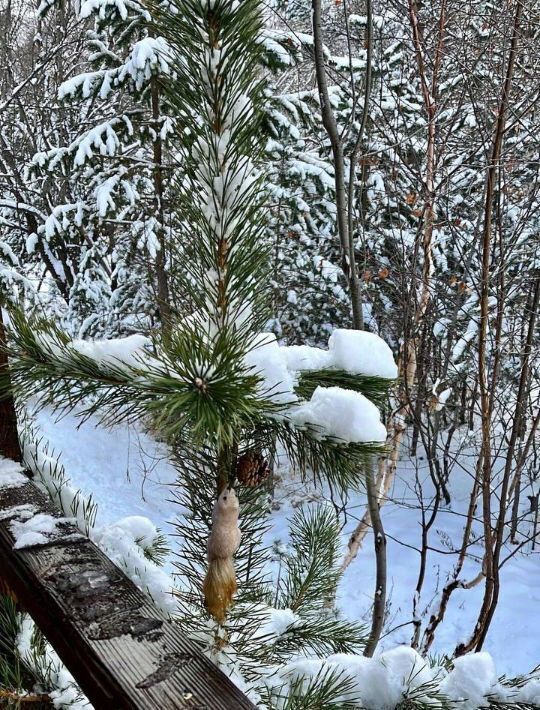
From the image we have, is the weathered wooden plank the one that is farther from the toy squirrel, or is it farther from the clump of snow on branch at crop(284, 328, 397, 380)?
the clump of snow on branch at crop(284, 328, 397, 380)

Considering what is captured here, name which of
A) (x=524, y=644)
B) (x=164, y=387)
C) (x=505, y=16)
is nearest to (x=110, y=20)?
(x=505, y=16)

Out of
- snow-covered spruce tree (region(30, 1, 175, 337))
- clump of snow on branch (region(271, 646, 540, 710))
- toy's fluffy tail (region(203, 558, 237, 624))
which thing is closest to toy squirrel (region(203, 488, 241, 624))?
toy's fluffy tail (region(203, 558, 237, 624))

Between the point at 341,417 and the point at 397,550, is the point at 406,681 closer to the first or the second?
the point at 341,417

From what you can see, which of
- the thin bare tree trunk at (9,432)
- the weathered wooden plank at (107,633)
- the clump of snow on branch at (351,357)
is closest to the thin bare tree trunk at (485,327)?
the clump of snow on branch at (351,357)

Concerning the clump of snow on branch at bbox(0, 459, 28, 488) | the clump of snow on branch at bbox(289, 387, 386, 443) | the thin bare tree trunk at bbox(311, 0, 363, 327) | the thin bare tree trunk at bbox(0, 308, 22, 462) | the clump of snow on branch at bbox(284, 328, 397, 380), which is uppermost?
the thin bare tree trunk at bbox(311, 0, 363, 327)

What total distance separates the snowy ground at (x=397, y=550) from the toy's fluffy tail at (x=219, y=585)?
3421 millimetres

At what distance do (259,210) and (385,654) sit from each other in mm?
636

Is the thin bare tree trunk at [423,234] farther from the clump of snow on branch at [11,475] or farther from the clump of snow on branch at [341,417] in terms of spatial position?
the clump of snow on branch at [341,417]

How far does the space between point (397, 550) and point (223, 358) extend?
666 centimetres

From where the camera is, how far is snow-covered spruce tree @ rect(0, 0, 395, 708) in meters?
0.62

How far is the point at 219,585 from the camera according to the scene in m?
0.77

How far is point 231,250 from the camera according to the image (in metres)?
0.69

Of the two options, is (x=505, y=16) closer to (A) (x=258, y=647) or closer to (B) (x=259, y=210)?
(B) (x=259, y=210)

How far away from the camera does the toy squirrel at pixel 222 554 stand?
76 centimetres
